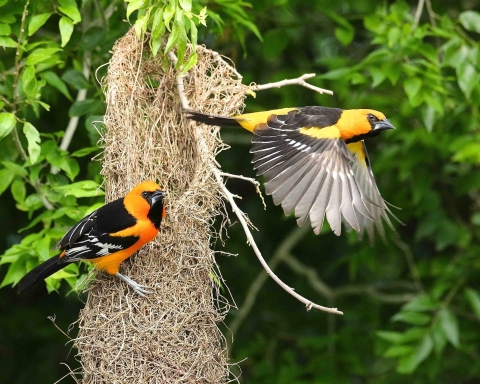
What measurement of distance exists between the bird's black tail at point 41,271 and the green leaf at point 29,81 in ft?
2.39

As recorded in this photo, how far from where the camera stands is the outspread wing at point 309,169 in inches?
116

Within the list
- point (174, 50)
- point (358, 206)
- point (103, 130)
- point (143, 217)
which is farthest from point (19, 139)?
point (358, 206)

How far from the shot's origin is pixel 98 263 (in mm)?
3119

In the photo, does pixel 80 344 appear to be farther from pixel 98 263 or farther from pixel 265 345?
pixel 265 345

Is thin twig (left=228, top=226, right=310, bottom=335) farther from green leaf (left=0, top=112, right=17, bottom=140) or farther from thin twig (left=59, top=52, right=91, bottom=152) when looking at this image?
green leaf (left=0, top=112, right=17, bottom=140)

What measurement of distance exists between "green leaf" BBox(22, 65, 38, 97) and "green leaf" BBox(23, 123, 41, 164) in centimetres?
16

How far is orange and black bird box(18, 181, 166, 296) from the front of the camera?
9.90ft

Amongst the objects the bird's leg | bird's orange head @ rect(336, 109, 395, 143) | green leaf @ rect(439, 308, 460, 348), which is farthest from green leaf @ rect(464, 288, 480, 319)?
the bird's leg

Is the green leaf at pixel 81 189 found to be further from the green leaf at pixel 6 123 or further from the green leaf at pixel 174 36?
the green leaf at pixel 174 36

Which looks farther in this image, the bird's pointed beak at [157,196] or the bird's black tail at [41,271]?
the bird's black tail at [41,271]

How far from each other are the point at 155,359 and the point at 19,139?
5.01ft

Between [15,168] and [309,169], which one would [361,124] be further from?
[15,168]

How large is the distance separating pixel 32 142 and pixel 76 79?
0.58m

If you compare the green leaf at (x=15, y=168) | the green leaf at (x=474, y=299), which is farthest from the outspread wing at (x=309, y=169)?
the green leaf at (x=474, y=299)
